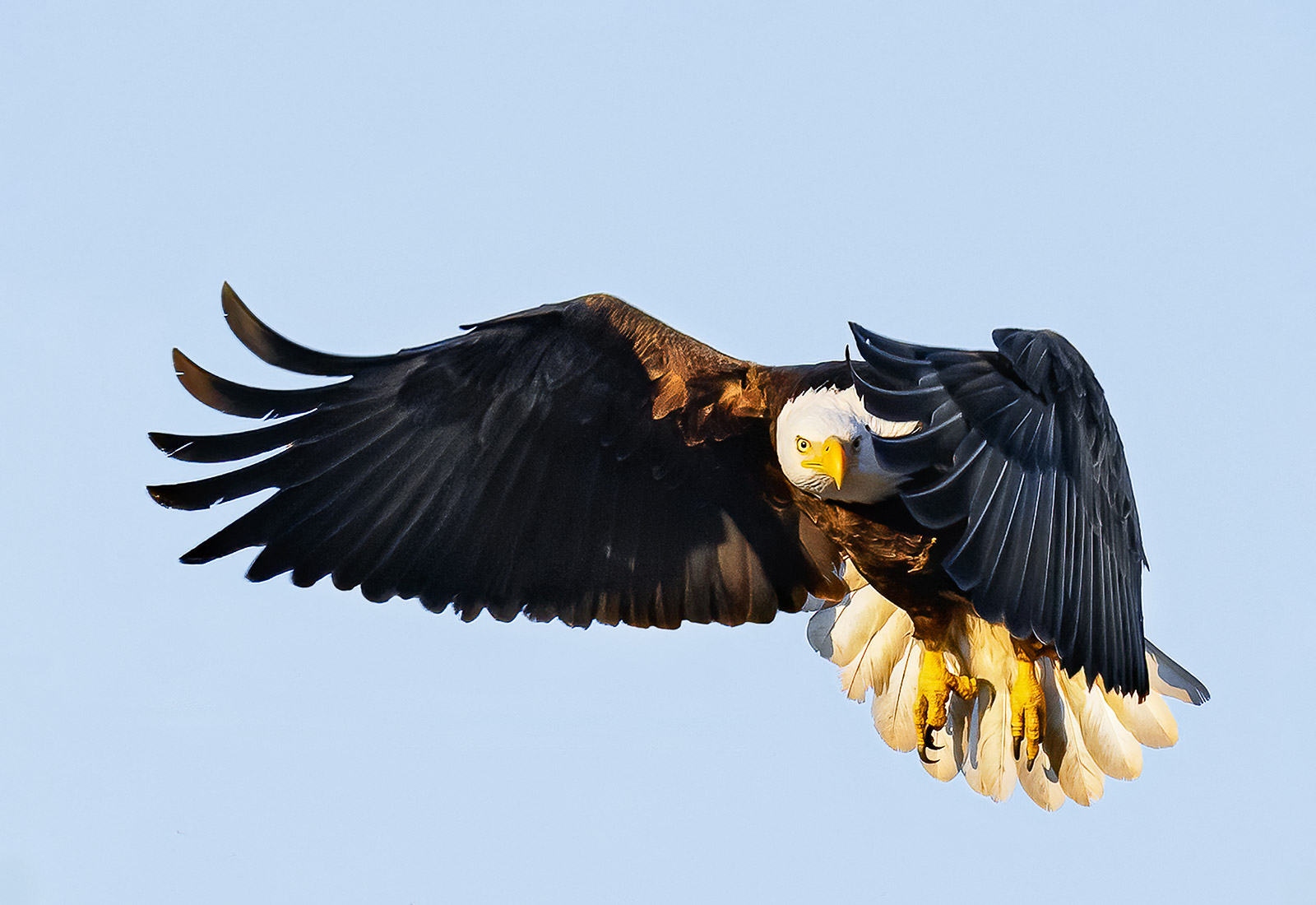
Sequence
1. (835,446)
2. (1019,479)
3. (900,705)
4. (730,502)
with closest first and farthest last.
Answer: (1019,479), (835,446), (730,502), (900,705)

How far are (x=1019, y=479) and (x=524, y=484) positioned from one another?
1924 mm

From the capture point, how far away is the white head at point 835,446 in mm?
4863

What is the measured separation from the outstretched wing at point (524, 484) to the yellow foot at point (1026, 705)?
0.71 m

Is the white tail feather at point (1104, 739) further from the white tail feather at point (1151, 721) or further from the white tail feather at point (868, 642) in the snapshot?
the white tail feather at point (868, 642)

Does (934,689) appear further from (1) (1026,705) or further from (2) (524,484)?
(2) (524,484)

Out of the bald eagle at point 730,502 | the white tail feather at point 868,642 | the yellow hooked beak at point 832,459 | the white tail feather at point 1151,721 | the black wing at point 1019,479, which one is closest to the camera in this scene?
the black wing at point 1019,479

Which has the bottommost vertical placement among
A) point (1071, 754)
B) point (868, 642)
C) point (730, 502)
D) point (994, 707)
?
point (1071, 754)

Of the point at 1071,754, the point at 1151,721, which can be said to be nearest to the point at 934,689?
the point at 1071,754

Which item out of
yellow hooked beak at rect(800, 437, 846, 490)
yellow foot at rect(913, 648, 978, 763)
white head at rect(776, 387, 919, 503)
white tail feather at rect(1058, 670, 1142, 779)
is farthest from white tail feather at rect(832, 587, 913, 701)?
yellow hooked beak at rect(800, 437, 846, 490)

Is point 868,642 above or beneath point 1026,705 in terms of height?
above

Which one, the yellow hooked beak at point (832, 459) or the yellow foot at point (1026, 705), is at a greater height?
the yellow hooked beak at point (832, 459)

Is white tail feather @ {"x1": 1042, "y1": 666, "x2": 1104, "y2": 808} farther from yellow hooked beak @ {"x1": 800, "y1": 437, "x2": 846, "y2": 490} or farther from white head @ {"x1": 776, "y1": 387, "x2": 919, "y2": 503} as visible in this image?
yellow hooked beak @ {"x1": 800, "y1": 437, "x2": 846, "y2": 490}

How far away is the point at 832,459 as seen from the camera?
Result: 4.82m

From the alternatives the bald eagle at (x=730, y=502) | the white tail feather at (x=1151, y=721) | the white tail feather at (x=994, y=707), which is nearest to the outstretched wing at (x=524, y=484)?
the bald eagle at (x=730, y=502)
